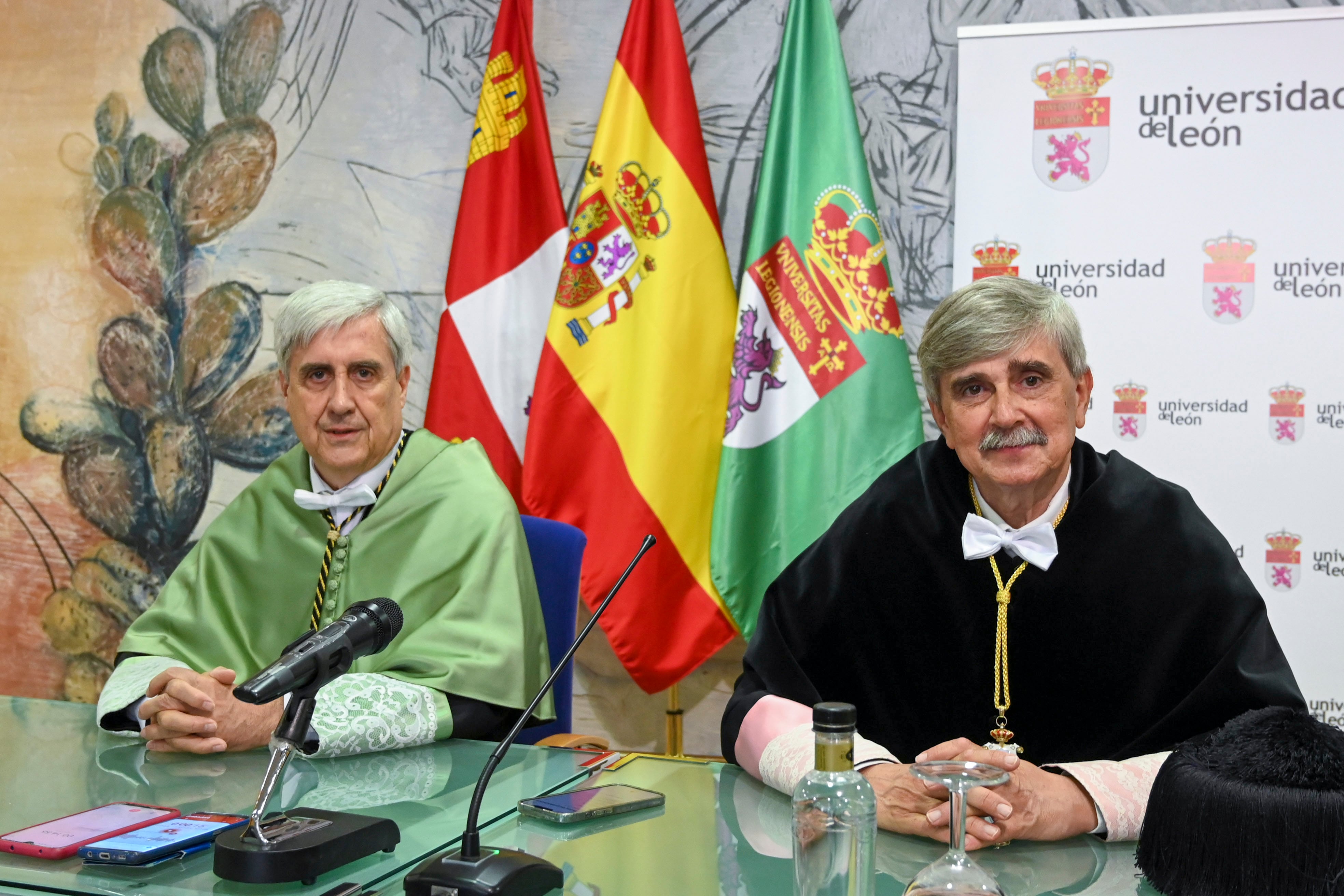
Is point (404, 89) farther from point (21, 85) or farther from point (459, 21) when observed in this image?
point (21, 85)

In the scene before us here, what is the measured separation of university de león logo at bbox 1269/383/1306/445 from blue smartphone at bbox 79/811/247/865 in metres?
2.98

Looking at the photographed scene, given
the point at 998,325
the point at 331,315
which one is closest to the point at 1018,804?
the point at 998,325

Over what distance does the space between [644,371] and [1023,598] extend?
1.83 meters

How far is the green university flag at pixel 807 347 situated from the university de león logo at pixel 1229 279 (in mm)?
895

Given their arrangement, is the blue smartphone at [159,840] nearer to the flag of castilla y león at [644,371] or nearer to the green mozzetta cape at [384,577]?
the green mozzetta cape at [384,577]

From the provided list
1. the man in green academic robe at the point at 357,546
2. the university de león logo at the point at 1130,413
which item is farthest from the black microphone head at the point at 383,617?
the university de león logo at the point at 1130,413

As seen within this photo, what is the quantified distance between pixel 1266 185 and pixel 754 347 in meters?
1.55

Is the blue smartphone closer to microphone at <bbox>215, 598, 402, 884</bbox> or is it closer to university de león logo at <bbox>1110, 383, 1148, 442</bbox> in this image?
microphone at <bbox>215, 598, 402, 884</bbox>

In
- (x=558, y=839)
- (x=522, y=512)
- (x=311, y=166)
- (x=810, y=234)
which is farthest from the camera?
(x=311, y=166)

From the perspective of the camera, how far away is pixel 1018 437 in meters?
2.19

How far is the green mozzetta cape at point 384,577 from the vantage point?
261 cm

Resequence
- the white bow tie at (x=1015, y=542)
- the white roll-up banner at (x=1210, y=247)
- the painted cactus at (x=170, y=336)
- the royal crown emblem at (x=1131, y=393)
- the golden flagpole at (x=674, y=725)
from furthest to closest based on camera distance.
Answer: the painted cactus at (x=170, y=336) → the golden flagpole at (x=674, y=725) → the royal crown emblem at (x=1131, y=393) → the white roll-up banner at (x=1210, y=247) → the white bow tie at (x=1015, y=542)

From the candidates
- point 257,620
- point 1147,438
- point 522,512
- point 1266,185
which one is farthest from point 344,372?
point 1266,185

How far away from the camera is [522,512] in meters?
4.10
